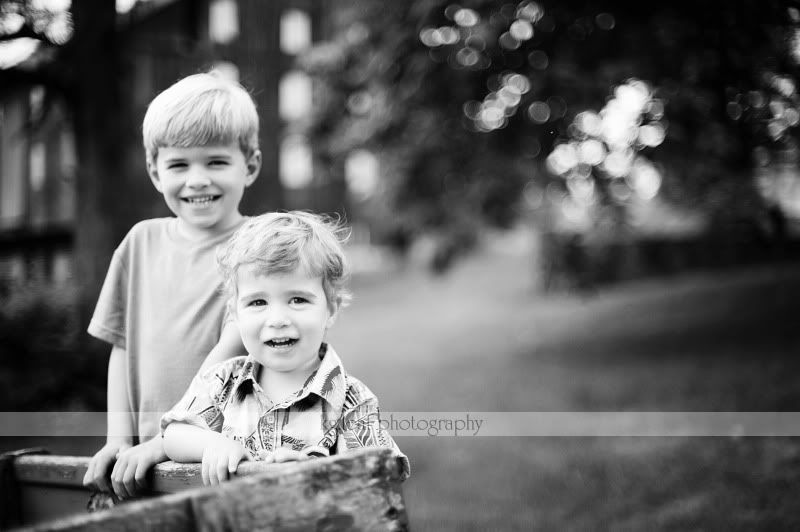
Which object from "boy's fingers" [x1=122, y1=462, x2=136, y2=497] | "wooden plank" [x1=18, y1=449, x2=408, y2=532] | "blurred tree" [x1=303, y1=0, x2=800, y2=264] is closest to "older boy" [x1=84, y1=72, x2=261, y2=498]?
"boy's fingers" [x1=122, y1=462, x2=136, y2=497]

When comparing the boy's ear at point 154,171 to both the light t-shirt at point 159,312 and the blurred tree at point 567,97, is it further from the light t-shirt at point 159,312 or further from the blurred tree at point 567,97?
the blurred tree at point 567,97

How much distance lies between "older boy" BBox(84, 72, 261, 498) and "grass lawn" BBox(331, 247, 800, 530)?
9.09ft

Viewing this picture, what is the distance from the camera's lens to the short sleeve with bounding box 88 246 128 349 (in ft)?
7.23

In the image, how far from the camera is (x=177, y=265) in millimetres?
2135

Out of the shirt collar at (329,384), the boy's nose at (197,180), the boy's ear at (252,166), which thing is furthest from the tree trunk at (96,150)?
the shirt collar at (329,384)

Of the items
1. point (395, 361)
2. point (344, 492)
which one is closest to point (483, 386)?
point (395, 361)

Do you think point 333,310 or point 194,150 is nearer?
point 333,310

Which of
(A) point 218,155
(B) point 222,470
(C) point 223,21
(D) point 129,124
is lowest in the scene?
(B) point 222,470

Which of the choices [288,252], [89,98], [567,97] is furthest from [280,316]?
[567,97]

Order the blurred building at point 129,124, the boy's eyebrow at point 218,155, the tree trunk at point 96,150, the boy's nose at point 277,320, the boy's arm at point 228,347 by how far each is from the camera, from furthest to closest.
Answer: the blurred building at point 129,124, the tree trunk at point 96,150, the boy's eyebrow at point 218,155, the boy's arm at point 228,347, the boy's nose at point 277,320

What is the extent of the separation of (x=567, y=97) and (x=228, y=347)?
4911 mm

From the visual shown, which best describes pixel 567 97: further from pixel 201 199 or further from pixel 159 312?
pixel 159 312

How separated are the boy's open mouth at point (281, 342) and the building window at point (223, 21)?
223 inches

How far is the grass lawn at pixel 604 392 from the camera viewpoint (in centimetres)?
455
